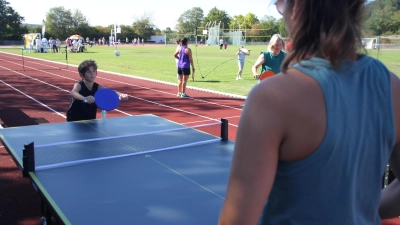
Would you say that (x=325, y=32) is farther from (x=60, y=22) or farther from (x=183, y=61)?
(x=60, y=22)

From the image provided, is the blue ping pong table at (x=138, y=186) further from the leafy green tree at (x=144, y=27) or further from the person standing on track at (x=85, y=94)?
the leafy green tree at (x=144, y=27)

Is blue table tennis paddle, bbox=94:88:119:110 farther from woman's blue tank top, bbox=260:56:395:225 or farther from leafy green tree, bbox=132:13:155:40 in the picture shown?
leafy green tree, bbox=132:13:155:40

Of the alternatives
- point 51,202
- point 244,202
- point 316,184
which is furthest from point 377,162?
point 51,202

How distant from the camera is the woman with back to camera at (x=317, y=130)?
36.5 inches

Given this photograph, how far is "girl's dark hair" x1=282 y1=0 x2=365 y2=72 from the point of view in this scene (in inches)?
39.8

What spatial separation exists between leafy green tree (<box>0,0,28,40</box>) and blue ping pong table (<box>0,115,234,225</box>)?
83665mm

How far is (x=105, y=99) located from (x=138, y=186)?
9.70 feet

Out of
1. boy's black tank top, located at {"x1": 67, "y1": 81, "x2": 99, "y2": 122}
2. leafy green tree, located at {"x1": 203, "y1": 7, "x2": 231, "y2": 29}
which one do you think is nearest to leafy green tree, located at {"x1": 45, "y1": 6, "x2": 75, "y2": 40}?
leafy green tree, located at {"x1": 203, "y1": 7, "x2": 231, "y2": 29}

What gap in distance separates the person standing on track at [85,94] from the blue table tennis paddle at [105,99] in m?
0.08

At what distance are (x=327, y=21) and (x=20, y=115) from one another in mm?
9750

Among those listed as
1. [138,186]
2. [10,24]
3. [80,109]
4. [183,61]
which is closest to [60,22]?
[10,24]

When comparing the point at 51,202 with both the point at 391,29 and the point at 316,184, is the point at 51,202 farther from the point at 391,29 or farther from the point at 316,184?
the point at 391,29

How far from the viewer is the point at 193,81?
16094mm

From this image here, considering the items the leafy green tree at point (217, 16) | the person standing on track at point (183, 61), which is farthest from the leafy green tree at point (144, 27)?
the person standing on track at point (183, 61)
